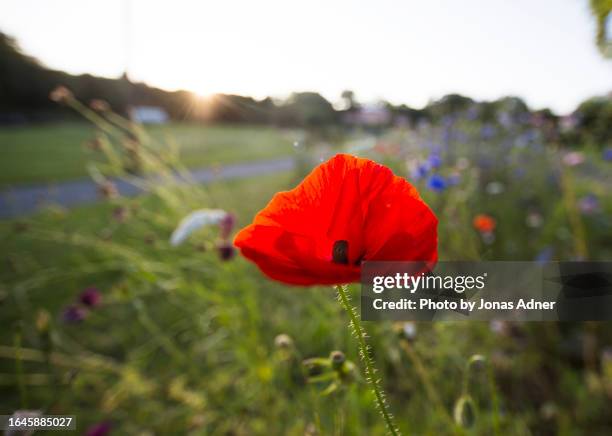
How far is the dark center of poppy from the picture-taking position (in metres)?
0.50

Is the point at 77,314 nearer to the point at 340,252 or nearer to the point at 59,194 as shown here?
the point at 340,252

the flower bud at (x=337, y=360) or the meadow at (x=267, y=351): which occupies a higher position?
the flower bud at (x=337, y=360)

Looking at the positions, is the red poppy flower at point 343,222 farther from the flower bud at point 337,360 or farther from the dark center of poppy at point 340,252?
the flower bud at point 337,360

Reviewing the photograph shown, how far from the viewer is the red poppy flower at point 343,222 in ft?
1.45

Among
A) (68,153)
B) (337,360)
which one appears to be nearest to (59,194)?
(68,153)

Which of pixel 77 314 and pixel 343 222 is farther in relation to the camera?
pixel 77 314

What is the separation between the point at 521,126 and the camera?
159 inches

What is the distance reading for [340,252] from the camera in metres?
0.51

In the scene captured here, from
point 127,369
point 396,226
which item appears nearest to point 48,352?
point 127,369

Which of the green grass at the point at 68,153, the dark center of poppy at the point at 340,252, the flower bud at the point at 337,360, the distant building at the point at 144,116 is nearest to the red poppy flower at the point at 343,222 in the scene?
the dark center of poppy at the point at 340,252

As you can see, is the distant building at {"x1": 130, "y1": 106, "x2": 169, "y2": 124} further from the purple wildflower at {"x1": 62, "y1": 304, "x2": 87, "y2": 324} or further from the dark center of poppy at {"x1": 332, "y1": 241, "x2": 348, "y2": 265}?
the dark center of poppy at {"x1": 332, "y1": 241, "x2": 348, "y2": 265}

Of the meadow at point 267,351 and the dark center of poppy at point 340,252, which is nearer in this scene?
the dark center of poppy at point 340,252

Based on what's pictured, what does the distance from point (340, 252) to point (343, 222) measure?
0.13ft

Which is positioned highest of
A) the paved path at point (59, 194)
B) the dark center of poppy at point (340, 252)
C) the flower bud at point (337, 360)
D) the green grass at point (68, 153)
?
the green grass at point (68, 153)
